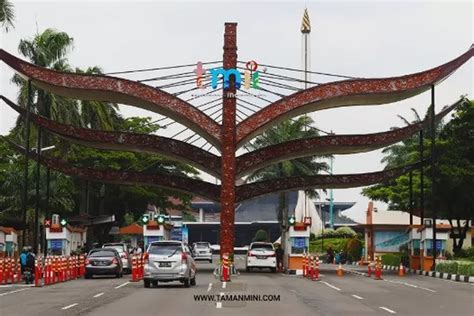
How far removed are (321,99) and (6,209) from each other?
86.2 ft

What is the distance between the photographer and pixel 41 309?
21875 mm

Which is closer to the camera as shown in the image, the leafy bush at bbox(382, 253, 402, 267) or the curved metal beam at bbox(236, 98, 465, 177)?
the curved metal beam at bbox(236, 98, 465, 177)

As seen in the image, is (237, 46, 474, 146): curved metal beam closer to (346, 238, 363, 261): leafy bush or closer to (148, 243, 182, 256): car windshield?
(148, 243, 182, 256): car windshield

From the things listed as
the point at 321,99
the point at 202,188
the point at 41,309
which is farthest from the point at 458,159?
the point at 41,309

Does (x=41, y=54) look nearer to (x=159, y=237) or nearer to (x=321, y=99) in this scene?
(x=159, y=237)

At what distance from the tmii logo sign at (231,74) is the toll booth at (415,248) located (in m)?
14.0

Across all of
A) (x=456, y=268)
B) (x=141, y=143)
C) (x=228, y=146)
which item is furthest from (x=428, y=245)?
(x=141, y=143)

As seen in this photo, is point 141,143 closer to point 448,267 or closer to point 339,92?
point 339,92

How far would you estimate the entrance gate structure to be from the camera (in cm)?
4844

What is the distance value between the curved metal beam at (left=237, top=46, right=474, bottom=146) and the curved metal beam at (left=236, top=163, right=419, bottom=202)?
578 centimetres

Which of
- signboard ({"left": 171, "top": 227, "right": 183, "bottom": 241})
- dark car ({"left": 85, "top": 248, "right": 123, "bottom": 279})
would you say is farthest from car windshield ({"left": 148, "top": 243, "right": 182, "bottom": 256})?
signboard ({"left": 171, "top": 227, "right": 183, "bottom": 241})

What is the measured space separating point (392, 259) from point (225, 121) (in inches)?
786

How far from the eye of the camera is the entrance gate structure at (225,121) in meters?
48.4

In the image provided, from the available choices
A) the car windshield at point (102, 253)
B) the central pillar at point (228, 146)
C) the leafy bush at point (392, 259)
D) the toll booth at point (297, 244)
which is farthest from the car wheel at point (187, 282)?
the leafy bush at point (392, 259)
